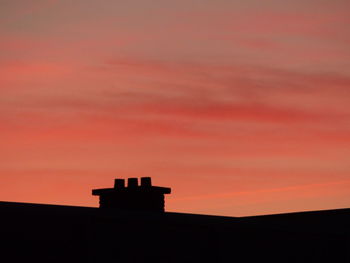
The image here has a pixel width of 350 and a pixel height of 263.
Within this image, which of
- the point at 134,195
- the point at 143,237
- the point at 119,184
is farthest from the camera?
the point at 119,184

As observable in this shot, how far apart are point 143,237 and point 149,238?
129 mm

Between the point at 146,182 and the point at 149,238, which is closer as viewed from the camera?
the point at 149,238

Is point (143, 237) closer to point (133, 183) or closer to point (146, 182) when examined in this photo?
point (133, 183)

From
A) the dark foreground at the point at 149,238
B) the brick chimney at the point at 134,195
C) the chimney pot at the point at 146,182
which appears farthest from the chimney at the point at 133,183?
the dark foreground at the point at 149,238

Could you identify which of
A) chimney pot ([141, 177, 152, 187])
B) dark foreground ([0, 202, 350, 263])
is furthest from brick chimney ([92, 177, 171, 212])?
dark foreground ([0, 202, 350, 263])

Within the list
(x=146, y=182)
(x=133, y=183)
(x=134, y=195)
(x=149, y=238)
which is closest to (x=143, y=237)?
(x=149, y=238)

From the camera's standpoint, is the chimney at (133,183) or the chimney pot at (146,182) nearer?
the chimney at (133,183)

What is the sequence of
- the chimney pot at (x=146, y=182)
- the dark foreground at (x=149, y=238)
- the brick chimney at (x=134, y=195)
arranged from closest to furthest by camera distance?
the dark foreground at (x=149, y=238), the brick chimney at (x=134, y=195), the chimney pot at (x=146, y=182)

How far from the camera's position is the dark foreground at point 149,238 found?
454 inches

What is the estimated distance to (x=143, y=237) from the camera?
41.6 ft

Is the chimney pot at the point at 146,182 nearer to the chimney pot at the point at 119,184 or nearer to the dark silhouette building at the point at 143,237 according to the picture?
the dark silhouette building at the point at 143,237

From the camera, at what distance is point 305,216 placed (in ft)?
61.0

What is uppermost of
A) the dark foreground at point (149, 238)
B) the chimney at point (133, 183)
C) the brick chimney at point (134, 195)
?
the chimney at point (133, 183)

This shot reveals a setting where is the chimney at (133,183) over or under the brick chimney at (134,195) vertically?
over
